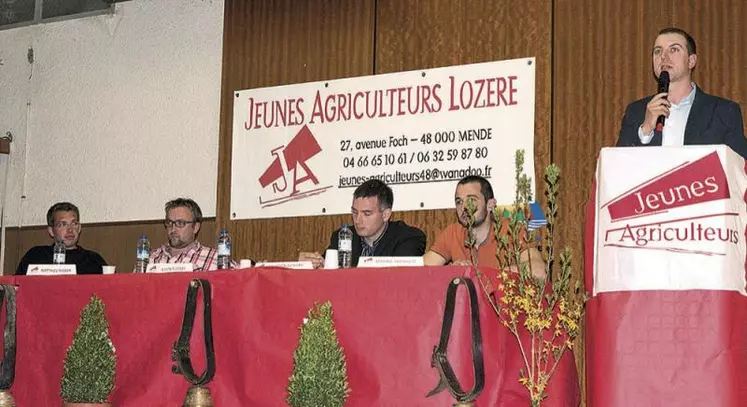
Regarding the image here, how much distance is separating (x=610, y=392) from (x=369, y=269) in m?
0.76

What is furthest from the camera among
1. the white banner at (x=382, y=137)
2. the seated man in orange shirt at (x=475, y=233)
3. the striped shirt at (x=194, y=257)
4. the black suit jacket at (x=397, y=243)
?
the white banner at (x=382, y=137)

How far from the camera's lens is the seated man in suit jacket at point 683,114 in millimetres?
3416

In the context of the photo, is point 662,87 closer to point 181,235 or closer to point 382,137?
point 382,137

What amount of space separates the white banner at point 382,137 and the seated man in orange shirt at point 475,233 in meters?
0.61

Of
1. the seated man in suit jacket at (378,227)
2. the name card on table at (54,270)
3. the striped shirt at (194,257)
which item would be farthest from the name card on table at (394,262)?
the striped shirt at (194,257)

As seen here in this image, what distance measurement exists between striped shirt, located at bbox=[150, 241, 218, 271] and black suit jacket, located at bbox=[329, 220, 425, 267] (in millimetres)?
627

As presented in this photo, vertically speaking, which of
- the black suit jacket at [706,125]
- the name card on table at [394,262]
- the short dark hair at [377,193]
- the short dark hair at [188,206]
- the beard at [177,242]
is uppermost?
the black suit jacket at [706,125]

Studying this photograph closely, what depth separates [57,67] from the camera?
238 inches

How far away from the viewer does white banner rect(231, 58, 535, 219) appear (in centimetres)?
457

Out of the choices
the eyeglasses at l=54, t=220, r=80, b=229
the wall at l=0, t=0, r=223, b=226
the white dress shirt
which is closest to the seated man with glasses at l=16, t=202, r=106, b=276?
the eyeglasses at l=54, t=220, r=80, b=229

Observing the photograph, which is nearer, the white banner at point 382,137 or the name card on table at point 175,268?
the name card on table at point 175,268

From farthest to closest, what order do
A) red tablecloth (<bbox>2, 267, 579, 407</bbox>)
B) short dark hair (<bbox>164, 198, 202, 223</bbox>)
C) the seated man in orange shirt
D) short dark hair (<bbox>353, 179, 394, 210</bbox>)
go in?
1. short dark hair (<bbox>164, 198, 202, 223</bbox>)
2. short dark hair (<bbox>353, 179, 394, 210</bbox>)
3. the seated man in orange shirt
4. red tablecloth (<bbox>2, 267, 579, 407</bbox>)

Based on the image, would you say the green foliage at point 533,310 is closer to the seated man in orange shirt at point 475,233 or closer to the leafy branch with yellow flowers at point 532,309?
the leafy branch with yellow flowers at point 532,309

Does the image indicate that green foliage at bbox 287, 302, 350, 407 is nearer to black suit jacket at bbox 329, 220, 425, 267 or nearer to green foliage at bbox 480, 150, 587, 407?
green foliage at bbox 480, 150, 587, 407
